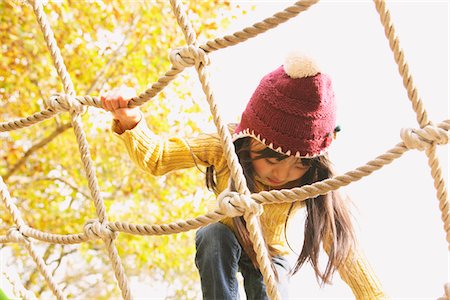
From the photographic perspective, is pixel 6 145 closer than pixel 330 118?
No

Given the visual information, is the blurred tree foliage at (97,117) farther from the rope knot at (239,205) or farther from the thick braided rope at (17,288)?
the rope knot at (239,205)

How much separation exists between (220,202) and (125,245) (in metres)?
2.35

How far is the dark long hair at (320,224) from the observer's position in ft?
3.27

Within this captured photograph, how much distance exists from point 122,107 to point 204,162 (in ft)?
0.64

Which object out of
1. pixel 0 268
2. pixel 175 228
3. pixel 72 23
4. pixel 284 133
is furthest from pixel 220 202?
pixel 72 23

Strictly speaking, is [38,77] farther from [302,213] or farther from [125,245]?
[302,213]

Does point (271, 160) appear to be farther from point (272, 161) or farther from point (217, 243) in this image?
point (217, 243)

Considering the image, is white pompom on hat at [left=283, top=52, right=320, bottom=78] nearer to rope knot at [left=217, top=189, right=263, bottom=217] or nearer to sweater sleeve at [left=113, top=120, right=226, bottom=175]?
sweater sleeve at [left=113, top=120, right=226, bottom=175]

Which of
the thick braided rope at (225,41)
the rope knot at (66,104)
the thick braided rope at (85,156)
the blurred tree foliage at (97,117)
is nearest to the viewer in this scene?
the thick braided rope at (225,41)

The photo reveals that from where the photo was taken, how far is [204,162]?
105cm

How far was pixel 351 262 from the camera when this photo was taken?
101 centimetres

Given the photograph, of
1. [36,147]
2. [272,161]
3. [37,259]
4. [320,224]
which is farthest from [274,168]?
[36,147]

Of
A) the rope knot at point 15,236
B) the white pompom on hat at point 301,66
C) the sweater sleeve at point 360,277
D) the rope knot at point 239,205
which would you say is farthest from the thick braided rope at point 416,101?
the rope knot at point 15,236

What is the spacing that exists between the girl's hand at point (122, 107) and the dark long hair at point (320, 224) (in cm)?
17
